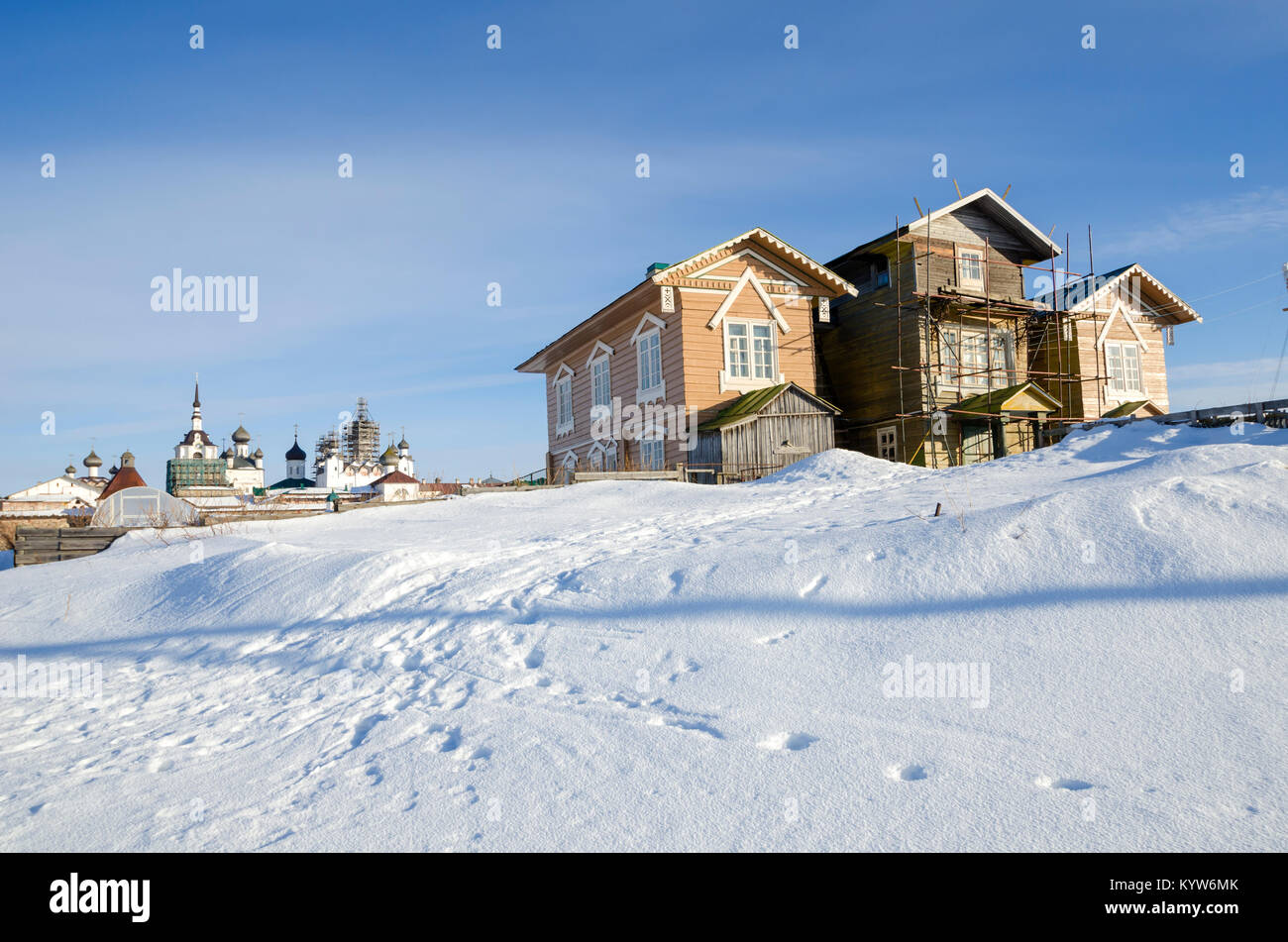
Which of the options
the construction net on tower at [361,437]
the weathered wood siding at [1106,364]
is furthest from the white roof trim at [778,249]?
the construction net on tower at [361,437]

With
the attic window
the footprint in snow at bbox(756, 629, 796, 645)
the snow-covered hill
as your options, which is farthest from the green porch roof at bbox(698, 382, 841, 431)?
the footprint in snow at bbox(756, 629, 796, 645)

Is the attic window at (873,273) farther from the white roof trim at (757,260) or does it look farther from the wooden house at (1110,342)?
the wooden house at (1110,342)

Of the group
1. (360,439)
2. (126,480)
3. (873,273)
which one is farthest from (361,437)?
(873,273)

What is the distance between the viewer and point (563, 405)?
27.3m

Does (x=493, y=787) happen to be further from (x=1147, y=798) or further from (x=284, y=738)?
(x=1147, y=798)

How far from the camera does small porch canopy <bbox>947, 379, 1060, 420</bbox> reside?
802 inches

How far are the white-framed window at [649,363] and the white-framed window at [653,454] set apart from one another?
1252 mm

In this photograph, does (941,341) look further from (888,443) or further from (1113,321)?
(1113,321)

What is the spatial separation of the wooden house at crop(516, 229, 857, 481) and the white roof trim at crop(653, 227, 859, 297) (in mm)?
28

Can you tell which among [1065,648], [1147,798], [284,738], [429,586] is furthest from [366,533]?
[1147,798]

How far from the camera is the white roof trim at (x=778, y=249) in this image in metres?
18.9

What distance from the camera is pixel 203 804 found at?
407 centimetres

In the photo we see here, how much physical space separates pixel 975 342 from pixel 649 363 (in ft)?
33.2

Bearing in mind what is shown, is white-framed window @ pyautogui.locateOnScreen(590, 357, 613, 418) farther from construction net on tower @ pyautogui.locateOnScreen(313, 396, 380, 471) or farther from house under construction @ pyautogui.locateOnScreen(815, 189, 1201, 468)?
construction net on tower @ pyautogui.locateOnScreen(313, 396, 380, 471)
